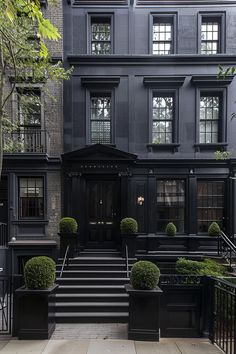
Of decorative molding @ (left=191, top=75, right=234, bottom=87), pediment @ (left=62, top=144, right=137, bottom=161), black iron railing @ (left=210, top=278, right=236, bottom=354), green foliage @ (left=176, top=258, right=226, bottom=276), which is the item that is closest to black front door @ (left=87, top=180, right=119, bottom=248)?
pediment @ (left=62, top=144, right=137, bottom=161)

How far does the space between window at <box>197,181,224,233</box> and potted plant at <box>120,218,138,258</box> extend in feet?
10.1

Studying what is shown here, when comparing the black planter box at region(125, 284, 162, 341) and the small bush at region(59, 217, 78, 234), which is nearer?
the black planter box at region(125, 284, 162, 341)

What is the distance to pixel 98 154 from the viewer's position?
10.2 meters

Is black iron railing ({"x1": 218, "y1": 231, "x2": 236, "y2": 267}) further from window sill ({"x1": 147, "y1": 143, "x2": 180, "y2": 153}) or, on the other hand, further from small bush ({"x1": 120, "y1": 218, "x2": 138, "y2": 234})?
window sill ({"x1": 147, "y1": 143, "x2": 180, "y2": 153})

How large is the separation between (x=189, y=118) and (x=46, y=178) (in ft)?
20.3

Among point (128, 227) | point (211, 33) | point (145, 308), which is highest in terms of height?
point (211, 33)

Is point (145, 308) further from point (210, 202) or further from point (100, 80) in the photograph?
point (100, 80)

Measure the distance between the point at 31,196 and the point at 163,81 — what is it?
7.00 meters

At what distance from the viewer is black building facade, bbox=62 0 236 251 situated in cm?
1049

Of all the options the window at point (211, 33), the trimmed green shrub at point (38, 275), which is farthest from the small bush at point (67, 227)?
the window at point (211, 33)

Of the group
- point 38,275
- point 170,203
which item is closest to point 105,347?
point 38,275

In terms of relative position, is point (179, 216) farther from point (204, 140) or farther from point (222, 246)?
point (204, 140)

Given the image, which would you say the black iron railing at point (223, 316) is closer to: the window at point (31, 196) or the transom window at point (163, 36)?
the window at point (31, 196)

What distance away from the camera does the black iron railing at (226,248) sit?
9.41 metres
